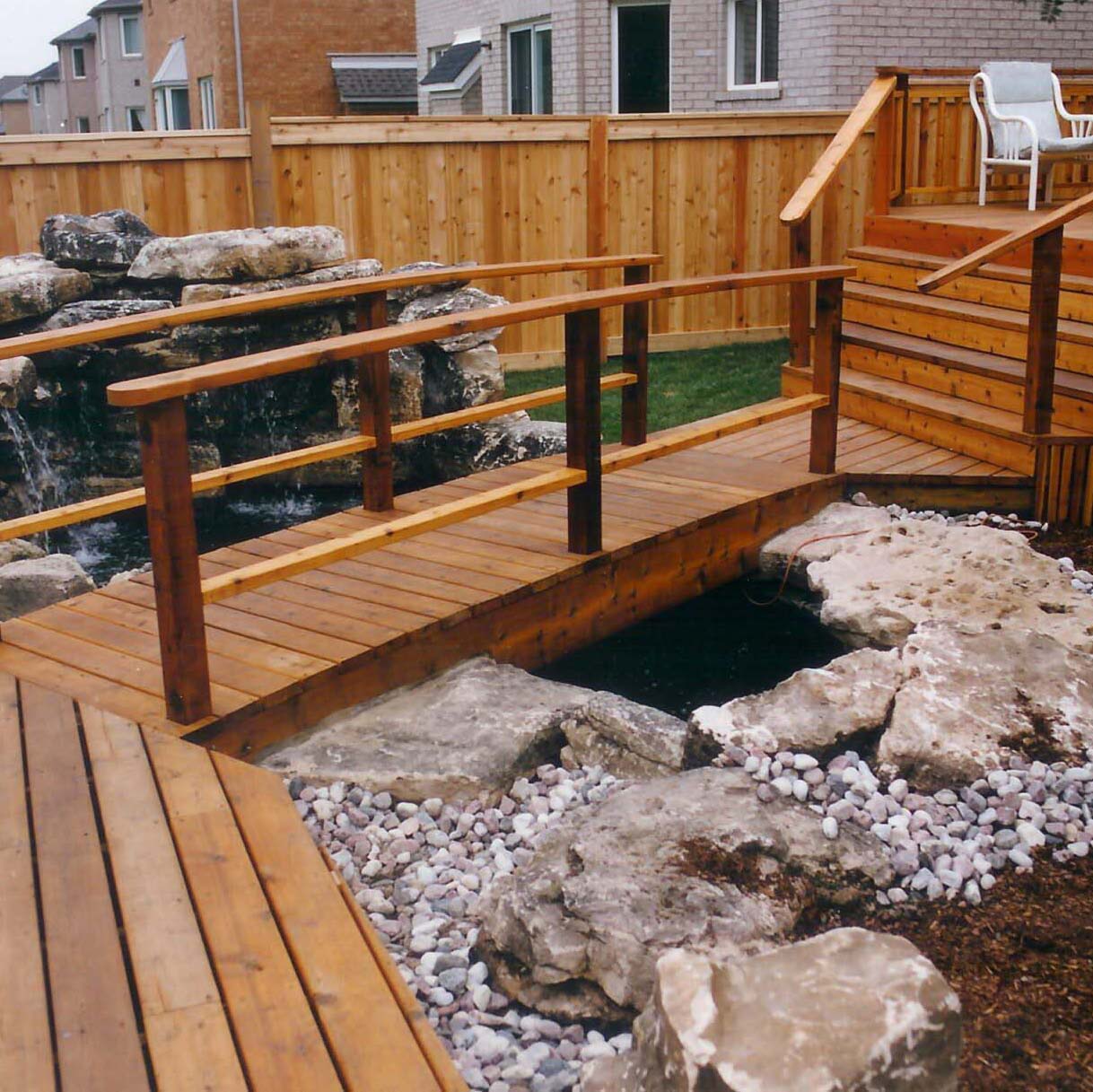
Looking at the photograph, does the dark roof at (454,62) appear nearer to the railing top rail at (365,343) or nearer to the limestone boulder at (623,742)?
the railing top rail at (365,343)

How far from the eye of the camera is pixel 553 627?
4.70 m

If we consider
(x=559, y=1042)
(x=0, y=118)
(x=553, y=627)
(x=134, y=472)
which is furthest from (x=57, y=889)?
(x=0, y=118)

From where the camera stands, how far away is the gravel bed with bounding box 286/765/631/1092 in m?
2.64

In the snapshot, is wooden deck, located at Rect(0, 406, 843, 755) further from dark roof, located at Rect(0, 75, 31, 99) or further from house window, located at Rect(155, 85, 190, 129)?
dark roof, located at Rect(0, 75, 31, 99)

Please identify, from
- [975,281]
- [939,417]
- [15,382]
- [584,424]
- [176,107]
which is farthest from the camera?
[176,107]

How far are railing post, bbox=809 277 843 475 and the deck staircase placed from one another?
31.7 inches

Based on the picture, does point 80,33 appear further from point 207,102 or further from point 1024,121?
point 1024,121

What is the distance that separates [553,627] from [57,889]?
2255 millimetres

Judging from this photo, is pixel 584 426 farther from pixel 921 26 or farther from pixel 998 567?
pixel 921 26

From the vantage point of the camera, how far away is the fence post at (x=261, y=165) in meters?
8.73

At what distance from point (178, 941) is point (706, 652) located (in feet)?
10.8

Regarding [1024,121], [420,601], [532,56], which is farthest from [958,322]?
[532,56]

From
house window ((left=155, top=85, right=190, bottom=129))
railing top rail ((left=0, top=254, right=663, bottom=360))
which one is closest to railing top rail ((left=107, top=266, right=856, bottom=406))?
railing top rail ((left=0, top=254, right=663, bottom=360))

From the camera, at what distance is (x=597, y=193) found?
31.9 ft
